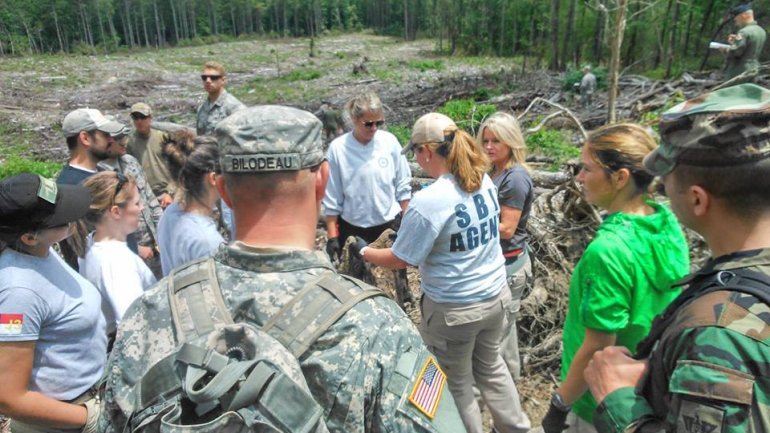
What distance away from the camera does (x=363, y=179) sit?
14.6ft

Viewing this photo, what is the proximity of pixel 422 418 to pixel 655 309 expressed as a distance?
4.37 feet

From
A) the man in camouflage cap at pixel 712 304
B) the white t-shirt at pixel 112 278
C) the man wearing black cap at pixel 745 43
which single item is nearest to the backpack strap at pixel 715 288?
the man in camouflage cap at pixel 712 304

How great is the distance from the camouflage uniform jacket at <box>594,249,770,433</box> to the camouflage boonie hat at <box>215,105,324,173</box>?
110 cm

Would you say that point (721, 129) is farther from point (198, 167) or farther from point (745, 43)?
point (745, 43)

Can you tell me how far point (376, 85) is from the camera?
1123 inches

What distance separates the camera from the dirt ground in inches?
173

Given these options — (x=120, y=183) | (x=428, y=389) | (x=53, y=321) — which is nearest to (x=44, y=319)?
(x=53, y=321)

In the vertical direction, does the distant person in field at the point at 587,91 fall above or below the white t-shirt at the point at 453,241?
below

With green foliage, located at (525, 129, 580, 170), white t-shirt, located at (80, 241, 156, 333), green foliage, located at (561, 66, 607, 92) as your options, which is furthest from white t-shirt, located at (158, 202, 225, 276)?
green foliage, located at (561, 66, 607, 92)

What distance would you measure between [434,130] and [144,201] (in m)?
3.14

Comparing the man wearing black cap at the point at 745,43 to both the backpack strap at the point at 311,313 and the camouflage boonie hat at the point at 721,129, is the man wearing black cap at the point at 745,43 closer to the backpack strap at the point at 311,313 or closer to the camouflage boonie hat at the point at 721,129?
the camouflage boonie hat at the point at 721,129

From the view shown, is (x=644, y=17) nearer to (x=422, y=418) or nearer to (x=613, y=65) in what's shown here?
(x=613, y=65)

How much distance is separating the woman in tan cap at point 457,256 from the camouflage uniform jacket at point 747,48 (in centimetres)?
1000

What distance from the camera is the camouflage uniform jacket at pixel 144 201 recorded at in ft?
15.0
